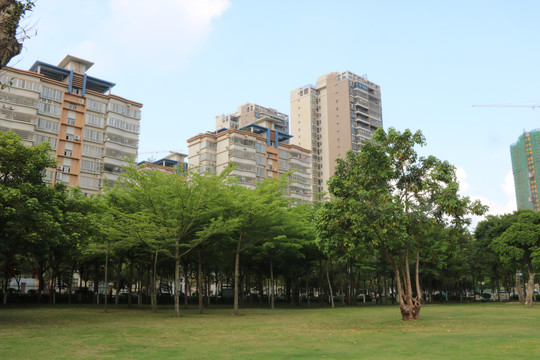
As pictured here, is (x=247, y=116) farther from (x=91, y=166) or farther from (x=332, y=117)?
(x=91, y=166)

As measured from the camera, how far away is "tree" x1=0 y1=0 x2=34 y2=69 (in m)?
7.58

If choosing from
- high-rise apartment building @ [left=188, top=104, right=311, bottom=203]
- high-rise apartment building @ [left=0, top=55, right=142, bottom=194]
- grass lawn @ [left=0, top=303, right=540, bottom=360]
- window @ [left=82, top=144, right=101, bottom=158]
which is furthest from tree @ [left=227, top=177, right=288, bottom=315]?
high-rise apartment building @ [left=188, top=104, right=311, bottom=203]

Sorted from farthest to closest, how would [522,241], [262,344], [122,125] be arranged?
[122,125] < [522,241] < [262,344]

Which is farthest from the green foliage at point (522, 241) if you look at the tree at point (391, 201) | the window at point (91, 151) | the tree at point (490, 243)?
the window at point (91, 151)

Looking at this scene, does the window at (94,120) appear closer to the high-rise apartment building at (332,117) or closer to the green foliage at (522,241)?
the green foliage at (522,241)

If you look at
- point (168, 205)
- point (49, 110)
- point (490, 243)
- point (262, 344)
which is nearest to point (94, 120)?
point (49, 110)

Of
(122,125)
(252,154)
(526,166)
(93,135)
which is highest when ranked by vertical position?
(526,166)

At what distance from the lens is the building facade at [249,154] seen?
3627 inches

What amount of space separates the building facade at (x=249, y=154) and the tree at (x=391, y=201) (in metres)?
63.2

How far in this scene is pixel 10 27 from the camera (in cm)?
762

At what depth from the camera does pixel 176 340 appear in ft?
48.7

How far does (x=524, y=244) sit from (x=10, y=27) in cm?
4646

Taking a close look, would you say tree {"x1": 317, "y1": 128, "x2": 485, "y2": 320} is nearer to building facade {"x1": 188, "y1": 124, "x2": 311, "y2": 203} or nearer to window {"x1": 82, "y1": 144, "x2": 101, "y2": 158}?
window {"x1": 82, "y1": 144, "x2": 101, "y2": 158}

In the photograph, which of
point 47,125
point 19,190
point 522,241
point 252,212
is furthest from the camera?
point 47,125
